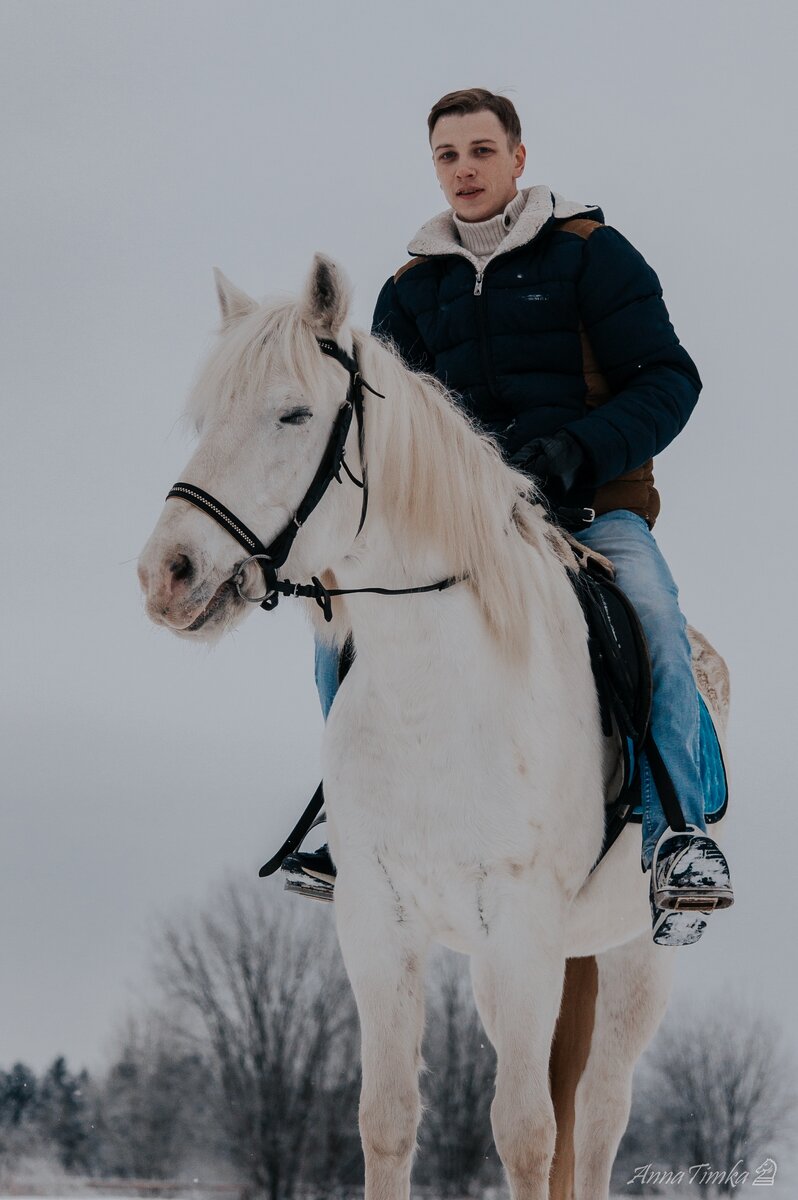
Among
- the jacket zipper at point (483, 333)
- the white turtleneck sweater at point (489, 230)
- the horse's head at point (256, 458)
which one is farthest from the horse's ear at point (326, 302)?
the white turtleneck sweater at point (489, 230)

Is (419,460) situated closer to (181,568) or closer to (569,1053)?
(181,568)

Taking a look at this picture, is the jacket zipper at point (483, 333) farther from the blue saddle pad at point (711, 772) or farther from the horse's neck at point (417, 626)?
the blue saddle pad at point (711, 772)

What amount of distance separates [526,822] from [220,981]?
22.6 meters

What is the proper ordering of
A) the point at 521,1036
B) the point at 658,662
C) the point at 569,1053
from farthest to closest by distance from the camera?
the point at 569,1053, the point at 658,662, the point at 521,1036

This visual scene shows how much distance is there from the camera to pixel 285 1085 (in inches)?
911

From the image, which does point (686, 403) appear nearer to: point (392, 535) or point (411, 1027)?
point (392, 535)

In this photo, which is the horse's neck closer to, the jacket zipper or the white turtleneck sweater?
the jacket zipper

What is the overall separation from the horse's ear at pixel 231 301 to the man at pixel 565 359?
1.04m

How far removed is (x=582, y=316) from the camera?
4473mm

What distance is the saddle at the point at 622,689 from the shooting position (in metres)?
3.94

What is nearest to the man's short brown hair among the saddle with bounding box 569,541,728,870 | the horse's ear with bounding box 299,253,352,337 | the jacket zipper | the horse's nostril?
the jacket zipper

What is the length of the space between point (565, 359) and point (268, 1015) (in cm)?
2141

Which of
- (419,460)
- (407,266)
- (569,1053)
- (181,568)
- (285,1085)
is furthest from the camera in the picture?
(285,1085)

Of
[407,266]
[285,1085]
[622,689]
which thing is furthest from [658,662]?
[285,1085]
